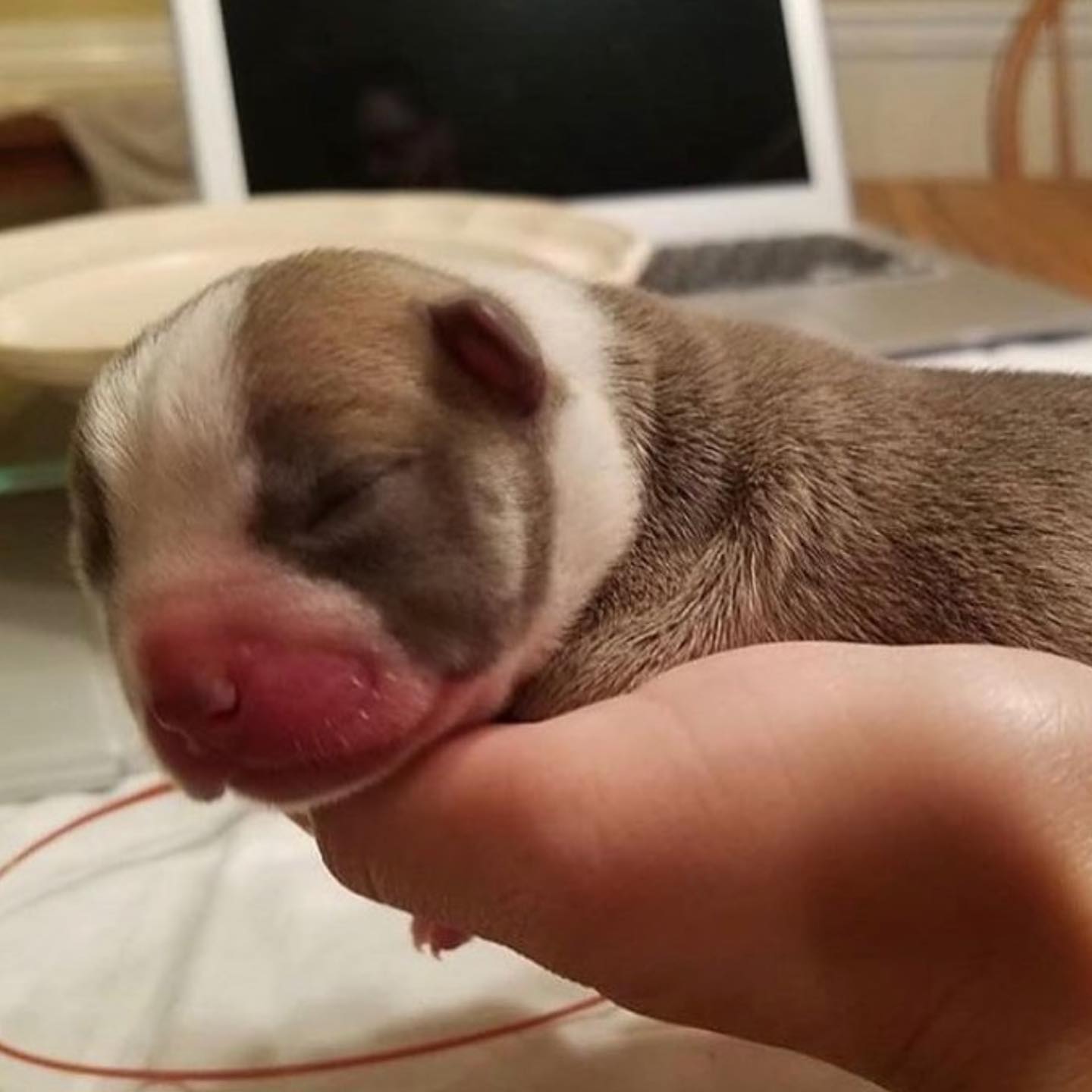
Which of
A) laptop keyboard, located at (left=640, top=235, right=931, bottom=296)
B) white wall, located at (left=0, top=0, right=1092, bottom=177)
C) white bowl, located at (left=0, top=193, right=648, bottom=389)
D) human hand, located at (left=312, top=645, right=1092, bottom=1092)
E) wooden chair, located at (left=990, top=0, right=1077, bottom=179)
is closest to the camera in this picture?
human hand, located at (left=312, top=645, right=1092, bottom=1092)

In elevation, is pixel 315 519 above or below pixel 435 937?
above

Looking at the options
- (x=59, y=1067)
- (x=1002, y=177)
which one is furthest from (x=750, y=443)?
(x=1002, y=177)

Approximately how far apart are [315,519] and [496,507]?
81 mm

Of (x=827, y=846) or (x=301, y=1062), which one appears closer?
(x=827, y=846)

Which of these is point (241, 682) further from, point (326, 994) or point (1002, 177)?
point (1002, 177)

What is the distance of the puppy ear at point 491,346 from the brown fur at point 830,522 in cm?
8

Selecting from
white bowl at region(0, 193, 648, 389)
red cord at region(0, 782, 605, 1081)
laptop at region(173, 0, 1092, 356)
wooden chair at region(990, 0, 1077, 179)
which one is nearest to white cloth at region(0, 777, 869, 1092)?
red cord at region(0, 782, 605, 1081)

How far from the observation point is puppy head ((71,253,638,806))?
1.85ft

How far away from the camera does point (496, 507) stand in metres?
0.63

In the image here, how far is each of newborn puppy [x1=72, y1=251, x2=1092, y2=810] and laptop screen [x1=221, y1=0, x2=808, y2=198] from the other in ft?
3.55

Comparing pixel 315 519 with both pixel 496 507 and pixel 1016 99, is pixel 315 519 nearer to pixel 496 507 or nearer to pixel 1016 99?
pixel 496 507

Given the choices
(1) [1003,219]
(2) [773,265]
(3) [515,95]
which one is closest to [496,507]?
(2) [773,265]

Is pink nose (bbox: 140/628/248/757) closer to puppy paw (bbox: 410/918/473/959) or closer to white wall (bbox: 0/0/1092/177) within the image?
puppy paw (bbox: 410/918/473/959)

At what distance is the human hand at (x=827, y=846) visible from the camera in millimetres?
548
